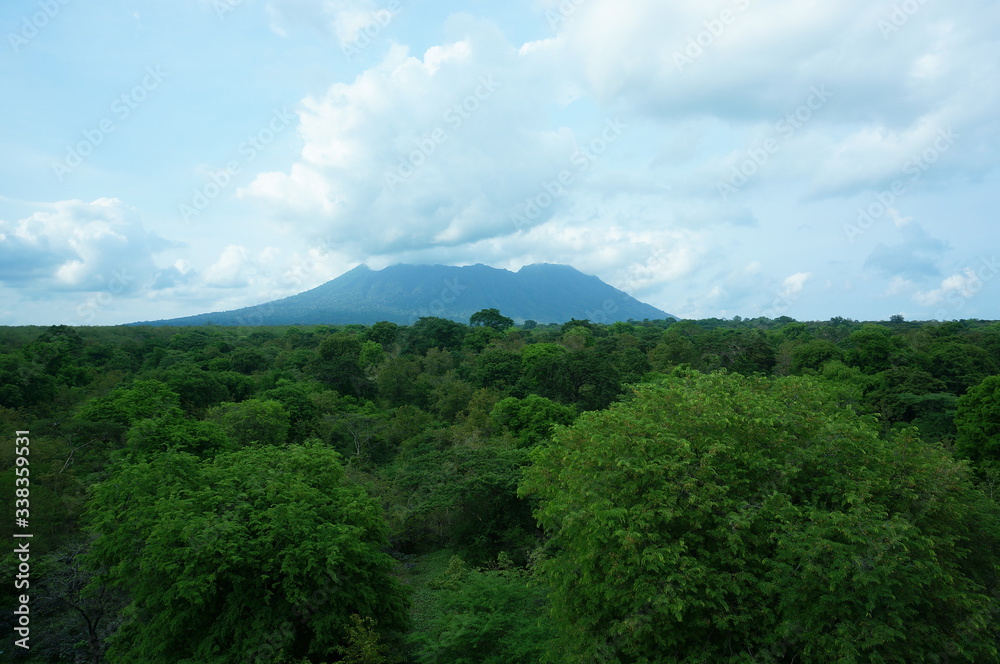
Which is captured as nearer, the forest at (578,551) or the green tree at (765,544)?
the green tree at (765,544)

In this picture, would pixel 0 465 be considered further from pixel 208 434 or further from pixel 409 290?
pixel 409 290

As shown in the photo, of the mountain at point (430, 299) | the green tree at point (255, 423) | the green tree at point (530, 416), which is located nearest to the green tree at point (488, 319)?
the mountain at point (430, 299)

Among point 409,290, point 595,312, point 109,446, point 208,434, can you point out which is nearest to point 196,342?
point 109,446

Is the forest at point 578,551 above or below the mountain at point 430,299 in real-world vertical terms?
below

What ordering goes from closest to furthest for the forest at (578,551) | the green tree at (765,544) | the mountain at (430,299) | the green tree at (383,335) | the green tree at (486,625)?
1. the green tree at (765,544)
2. the forest at (578,551)
3. the green tree at (486,625)
4. the green tree at (383,335)
5. the mountain at (430,299)

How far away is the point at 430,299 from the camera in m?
125

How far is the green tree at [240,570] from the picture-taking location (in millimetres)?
8703

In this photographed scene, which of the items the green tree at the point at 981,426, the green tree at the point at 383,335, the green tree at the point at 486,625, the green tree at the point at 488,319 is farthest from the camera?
the green tree at the point at 488,319

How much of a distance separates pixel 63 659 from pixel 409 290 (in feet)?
440

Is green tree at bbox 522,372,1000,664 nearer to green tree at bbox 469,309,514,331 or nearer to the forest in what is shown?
the forest

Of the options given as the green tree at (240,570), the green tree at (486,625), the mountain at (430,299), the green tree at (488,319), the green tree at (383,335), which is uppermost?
the mountain at (430,299)

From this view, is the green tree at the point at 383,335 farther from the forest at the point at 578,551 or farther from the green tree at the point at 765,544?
the green tree at the point at 765,544

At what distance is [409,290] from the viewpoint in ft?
469

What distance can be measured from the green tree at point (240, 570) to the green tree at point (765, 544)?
3648 millimetres
